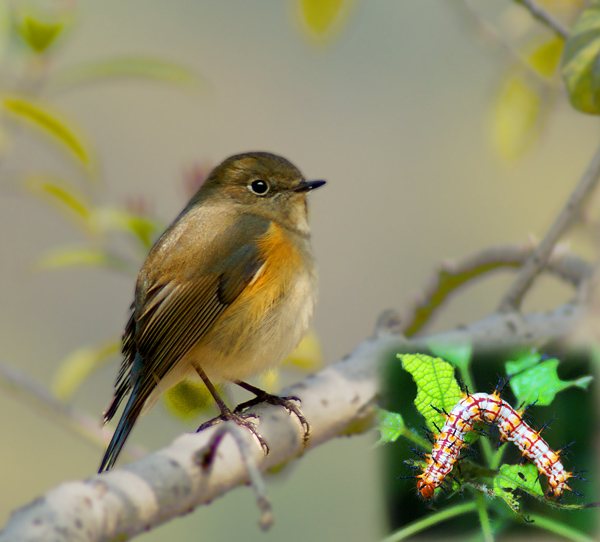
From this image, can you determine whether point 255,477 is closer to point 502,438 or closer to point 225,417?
point 502,438

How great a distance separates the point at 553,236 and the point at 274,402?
0.72 metres

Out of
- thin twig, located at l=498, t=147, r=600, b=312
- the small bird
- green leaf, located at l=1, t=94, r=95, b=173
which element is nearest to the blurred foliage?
the small bird

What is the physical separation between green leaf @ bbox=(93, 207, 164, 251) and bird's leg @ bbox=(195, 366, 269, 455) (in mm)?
543

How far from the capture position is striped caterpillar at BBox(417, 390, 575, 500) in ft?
2.79

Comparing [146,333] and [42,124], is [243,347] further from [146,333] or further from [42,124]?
[42,124]

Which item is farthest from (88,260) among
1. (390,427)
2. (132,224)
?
(390,427)

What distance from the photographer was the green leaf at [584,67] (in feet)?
4.20

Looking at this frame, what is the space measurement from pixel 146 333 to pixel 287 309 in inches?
10.9

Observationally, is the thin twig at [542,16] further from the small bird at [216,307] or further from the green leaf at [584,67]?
the small bird at [216,307]

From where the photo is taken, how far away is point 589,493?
0.91 meters

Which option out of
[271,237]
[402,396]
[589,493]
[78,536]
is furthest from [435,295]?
[78,536]

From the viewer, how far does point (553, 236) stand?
156 centimetres

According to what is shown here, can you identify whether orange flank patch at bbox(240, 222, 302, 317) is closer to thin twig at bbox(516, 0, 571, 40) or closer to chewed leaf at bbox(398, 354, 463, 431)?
chewed leaf at bbox(398, 354, 463, 431)

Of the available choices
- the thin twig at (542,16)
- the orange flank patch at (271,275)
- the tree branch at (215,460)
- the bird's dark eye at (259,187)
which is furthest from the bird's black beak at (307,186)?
the thin twig at (542,16)
